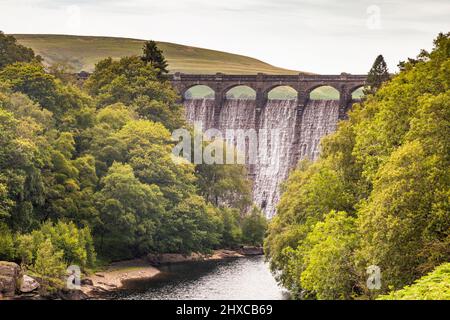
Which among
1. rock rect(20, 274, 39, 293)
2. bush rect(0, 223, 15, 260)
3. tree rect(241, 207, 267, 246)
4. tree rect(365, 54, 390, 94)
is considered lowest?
tree rect(241, 207, 267, 246)

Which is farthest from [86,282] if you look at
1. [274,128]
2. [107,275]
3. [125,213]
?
[274,128]

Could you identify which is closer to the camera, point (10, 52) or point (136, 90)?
point (10, 52)

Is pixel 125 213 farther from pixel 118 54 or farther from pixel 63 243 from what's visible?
pixel 118 54

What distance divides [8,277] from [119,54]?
96819 millimetres

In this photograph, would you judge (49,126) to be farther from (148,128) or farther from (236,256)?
(236,256)

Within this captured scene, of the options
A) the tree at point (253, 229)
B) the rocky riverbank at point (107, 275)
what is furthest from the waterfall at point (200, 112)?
the rocky riverbank at point (107, 275)

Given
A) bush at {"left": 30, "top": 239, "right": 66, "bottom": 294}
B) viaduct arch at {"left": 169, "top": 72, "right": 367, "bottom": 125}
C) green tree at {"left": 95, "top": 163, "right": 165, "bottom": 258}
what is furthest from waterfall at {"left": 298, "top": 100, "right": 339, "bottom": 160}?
bush at {"left": 30, "top": 239, "right": 66, "bottom": 294}

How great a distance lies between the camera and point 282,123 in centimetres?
12938

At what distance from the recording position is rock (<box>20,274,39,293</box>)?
58753 mm

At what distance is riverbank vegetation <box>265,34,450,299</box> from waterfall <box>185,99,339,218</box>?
62189 millimetres

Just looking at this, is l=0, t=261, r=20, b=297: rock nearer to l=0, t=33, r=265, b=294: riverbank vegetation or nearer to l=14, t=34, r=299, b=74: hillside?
l=0, t=33, r=265, b=294: riverbank vegetation

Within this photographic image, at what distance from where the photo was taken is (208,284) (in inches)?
2712

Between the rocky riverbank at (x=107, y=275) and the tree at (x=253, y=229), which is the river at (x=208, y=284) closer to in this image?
the rocky riverbank at (x=107, y=275)
